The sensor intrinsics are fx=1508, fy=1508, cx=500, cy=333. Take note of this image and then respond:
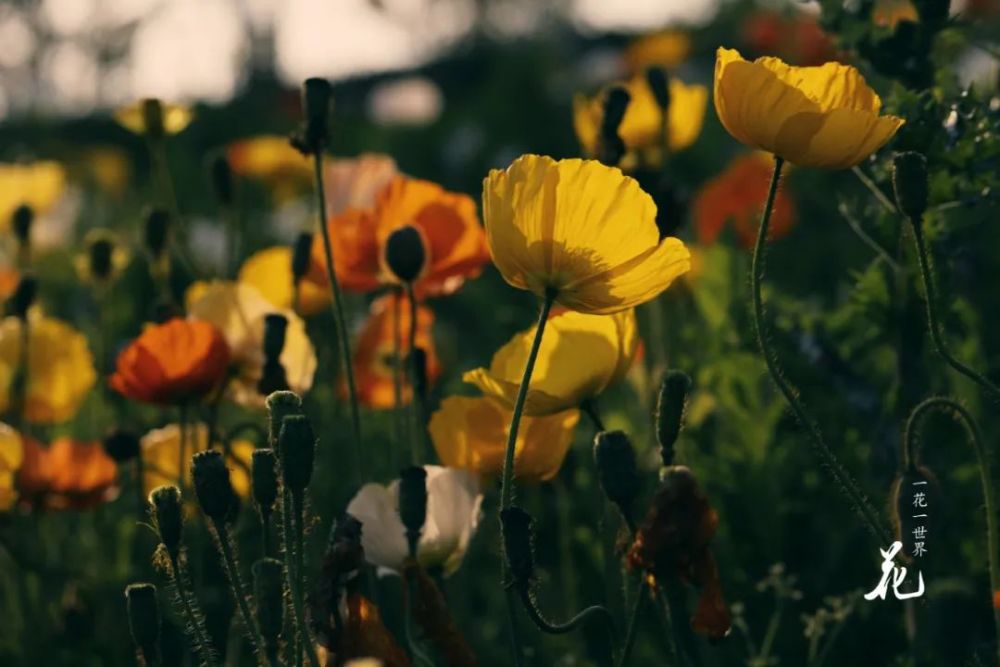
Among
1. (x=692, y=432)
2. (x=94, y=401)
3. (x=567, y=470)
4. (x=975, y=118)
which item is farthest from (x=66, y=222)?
(x=975, y=118)

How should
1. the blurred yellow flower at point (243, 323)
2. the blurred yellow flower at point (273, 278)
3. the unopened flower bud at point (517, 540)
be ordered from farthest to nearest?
the blurred yellow flower at point (273, 278) < the blurred yellow flower at point (243, 323) < the unopened flower bud at point (517, 540)

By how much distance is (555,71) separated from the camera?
10453mm

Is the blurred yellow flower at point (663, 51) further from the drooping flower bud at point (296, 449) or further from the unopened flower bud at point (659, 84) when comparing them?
the drooping flower bud at point (296, 449)

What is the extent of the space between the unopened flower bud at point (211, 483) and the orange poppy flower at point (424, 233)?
0.69 meters

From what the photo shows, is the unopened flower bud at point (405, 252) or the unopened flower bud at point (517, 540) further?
the unopened flower bud at point (405, 252)

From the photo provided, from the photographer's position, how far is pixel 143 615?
52.1 inches

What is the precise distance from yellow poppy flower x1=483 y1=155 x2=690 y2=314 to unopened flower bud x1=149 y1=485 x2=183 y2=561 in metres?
0.37

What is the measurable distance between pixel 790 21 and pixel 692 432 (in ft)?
13.0

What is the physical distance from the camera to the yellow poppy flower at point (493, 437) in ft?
5.62

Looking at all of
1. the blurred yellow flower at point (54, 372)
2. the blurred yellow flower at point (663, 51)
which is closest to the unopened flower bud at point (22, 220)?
the blurred yellow flower at point (54, 372)

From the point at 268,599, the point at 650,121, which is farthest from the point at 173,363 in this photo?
the point at 650,121

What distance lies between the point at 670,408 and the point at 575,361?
0.23 m

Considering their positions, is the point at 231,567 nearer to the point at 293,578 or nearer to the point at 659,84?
the point at 293,578

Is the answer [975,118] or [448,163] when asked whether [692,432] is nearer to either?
[975,118]
